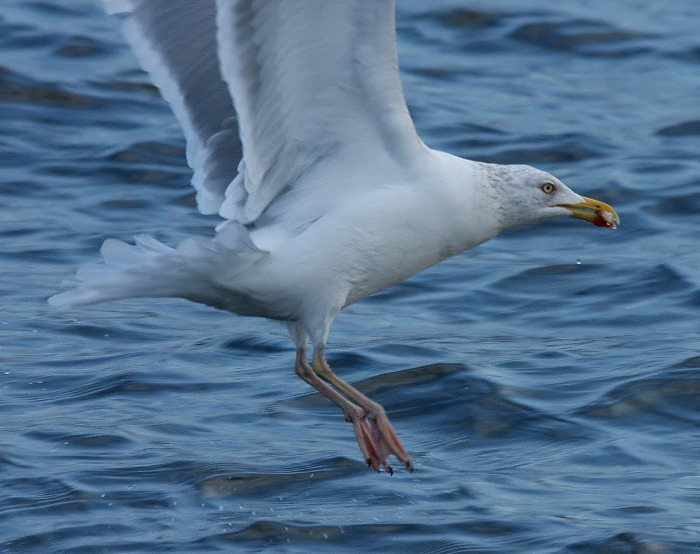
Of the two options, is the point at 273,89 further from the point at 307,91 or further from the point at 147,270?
the point at 147,270

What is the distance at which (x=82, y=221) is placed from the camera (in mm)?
10438

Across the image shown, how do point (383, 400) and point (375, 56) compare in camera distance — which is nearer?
point (375, 56)

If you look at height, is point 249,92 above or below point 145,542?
above

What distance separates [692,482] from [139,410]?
2612 mm

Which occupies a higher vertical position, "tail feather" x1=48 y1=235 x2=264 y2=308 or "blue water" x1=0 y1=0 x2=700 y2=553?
"tail feather" x1=48 y1=235 x2=264 y2=308

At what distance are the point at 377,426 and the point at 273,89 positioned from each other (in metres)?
1.38

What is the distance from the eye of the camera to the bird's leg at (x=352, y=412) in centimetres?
634

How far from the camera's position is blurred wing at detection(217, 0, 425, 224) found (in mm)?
5664

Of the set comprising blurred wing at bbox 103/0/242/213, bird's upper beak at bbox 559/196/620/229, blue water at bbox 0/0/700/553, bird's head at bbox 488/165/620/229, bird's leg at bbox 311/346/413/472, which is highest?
blurred wing at bbox 103/0/242/213

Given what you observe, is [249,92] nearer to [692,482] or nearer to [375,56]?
[375,56]

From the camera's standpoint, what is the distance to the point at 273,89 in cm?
596

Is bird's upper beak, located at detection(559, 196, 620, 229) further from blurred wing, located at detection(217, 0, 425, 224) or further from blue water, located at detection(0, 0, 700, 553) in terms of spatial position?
blue water, located at detection(0, 0, 700, 553)

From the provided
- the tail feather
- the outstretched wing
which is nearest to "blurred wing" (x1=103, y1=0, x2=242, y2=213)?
the outstretched wing

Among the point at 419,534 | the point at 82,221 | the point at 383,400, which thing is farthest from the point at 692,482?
the point at 82,221
